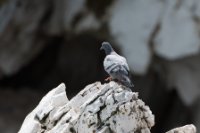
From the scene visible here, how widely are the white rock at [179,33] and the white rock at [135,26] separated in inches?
15.4

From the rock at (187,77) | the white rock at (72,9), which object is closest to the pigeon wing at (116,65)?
the white rock at (72,9)

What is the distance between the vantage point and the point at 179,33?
1862cm

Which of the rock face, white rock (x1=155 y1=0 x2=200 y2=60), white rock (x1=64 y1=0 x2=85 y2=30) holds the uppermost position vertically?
white rock (x1=64 y1=0 x2=85 y2=30)

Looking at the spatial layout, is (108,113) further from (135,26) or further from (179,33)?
(135,26)

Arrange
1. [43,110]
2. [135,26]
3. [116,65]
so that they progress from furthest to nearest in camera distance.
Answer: [135,26], [43,110], [116,65]

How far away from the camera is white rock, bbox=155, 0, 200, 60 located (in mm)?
18547

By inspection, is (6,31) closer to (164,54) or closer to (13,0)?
(13,0)

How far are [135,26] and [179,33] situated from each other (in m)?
1.27

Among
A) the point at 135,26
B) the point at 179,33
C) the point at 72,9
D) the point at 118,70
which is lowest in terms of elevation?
the point at 118,70

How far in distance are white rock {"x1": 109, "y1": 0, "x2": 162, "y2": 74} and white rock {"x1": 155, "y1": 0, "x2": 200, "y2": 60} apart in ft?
1.28

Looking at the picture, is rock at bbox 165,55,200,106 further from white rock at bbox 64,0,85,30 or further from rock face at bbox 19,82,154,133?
rock face at bbox 19,82,154,133

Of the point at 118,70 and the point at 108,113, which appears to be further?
the point at 118,70

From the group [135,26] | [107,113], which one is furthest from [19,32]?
[107,113]

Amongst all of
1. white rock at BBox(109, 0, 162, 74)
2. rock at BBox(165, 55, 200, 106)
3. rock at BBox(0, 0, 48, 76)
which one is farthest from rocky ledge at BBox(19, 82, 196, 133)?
rock at BBox(165, 55, 200, 106)
